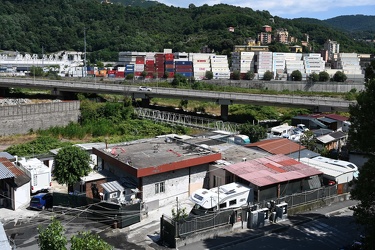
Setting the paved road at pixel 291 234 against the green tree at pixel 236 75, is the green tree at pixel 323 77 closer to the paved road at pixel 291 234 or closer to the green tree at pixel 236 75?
the green tree at pixel 236 75

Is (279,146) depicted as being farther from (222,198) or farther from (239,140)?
(222,198)

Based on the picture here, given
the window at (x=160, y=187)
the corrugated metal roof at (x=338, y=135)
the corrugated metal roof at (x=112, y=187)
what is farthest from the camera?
the corrugated metal roof at (x=338, y=135)

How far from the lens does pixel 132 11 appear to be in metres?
167

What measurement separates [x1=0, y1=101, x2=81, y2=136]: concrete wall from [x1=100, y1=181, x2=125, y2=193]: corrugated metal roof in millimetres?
21526

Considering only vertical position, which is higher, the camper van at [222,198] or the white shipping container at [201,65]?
the white shipping container at [201,65]

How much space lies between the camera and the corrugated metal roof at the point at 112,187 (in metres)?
16.2

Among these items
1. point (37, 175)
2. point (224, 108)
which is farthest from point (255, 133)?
point (37, 175)

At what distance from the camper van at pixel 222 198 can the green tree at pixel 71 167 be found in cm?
514

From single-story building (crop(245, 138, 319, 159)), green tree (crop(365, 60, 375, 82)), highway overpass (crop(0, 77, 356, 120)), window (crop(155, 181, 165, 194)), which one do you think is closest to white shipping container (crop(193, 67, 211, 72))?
highway overpass (crop(0, 77, 356, 120))

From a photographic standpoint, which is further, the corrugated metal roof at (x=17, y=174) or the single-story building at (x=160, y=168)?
the corrugated metal roof at (x=17, y=174)

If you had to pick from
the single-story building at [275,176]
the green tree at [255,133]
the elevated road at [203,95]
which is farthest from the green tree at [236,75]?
the single-story building at [275,176]

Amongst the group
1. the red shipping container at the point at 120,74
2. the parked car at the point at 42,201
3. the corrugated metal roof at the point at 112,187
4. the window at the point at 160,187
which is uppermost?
the red shipping container at the point at 120,74

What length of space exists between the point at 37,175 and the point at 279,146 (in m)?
12.6

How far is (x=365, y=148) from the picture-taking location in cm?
1167
